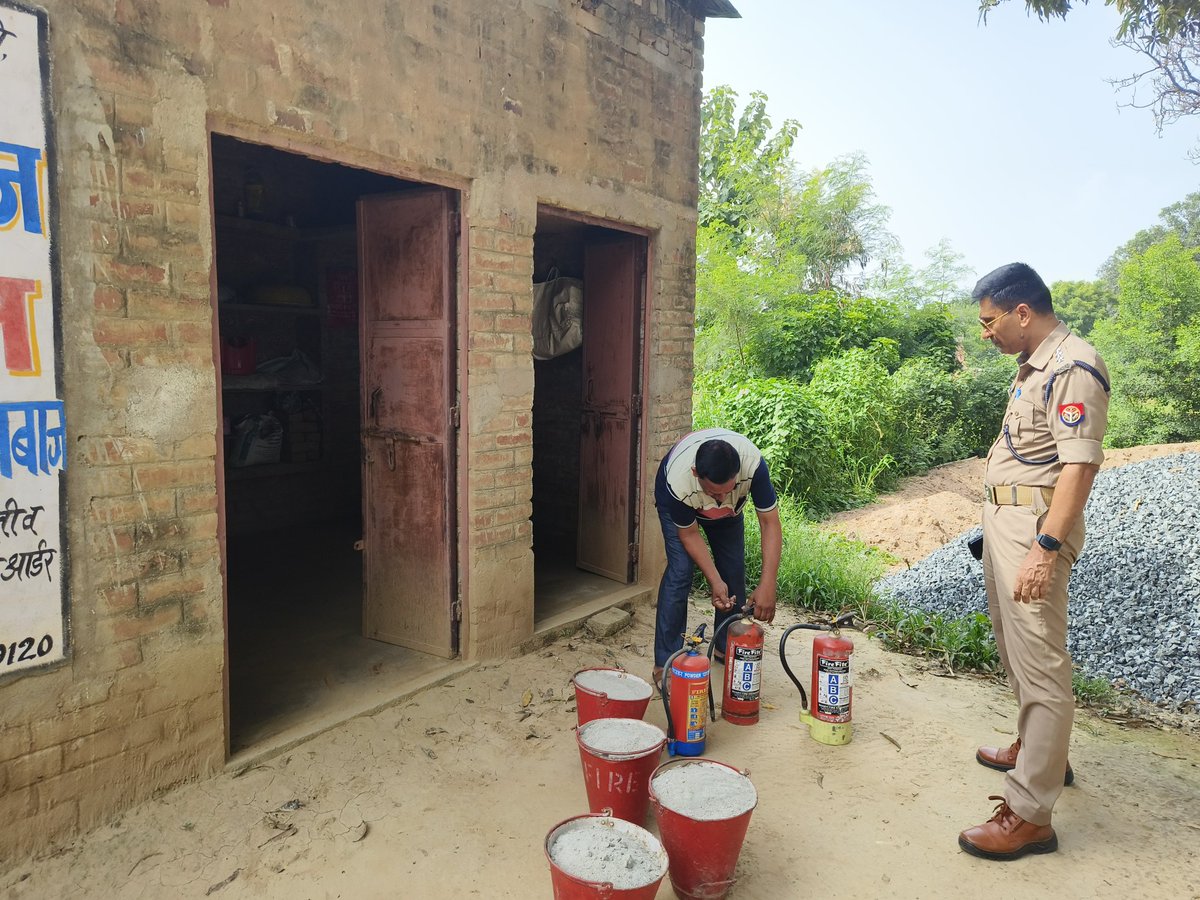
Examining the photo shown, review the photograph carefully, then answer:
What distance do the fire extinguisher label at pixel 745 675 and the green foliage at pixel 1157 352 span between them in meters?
12.6

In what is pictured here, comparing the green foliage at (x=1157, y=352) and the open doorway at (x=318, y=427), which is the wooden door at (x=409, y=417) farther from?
the green foliage at (x=1157, y=352)

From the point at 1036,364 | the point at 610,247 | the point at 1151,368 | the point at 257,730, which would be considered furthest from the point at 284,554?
the point at 1151,368

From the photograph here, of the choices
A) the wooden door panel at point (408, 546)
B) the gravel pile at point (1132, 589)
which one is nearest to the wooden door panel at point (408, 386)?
the wooden door panel at point (408, 546)

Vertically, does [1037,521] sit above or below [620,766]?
above

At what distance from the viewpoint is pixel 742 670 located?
3.90m

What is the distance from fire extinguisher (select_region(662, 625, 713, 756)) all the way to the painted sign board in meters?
2.39

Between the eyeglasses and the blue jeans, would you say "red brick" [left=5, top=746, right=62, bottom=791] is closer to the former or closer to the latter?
the blue jeans

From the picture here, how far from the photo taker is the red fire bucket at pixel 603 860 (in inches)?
87.2

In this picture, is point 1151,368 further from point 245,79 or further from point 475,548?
point 245,79

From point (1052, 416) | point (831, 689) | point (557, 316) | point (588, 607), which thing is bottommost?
point (588, 607)

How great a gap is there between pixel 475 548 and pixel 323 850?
181 cm

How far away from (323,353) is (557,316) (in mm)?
2821

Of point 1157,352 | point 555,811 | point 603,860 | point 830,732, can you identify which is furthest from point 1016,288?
point 1157,352

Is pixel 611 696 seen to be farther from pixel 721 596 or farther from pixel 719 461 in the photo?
pixel 719 461
